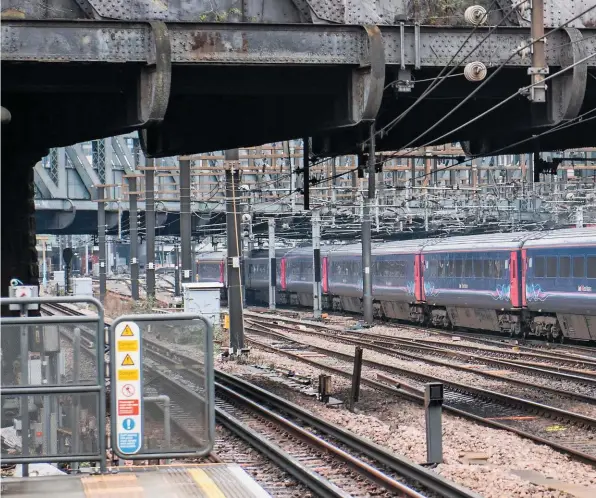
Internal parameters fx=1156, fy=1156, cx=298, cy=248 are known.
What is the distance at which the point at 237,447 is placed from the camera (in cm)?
1487

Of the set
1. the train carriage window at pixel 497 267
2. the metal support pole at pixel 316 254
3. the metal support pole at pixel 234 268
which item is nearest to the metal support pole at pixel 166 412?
the metal support pole at pixel 234 268

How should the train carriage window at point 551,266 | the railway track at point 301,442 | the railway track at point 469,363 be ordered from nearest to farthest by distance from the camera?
1. the railway track at point 301,442
2. the railway track at point 469,363
3. the train carriage window at point 551,266

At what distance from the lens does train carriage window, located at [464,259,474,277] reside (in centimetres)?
3554

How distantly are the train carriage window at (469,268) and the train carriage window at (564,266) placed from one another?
244 inches

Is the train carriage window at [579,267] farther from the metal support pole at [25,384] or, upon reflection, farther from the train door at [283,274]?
the train door at [283,274]

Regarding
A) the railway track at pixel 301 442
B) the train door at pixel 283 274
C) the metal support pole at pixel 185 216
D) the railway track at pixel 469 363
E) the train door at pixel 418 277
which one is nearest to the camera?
the railway track at pixel 301 442

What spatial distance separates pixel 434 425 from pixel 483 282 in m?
22.3

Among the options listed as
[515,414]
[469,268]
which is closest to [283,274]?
[469,268]

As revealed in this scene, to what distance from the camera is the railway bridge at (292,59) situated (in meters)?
14.3

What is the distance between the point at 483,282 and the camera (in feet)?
113

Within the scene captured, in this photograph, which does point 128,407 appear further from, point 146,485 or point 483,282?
point 483,282

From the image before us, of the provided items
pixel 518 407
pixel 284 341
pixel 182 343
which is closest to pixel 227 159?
pixel 284 341

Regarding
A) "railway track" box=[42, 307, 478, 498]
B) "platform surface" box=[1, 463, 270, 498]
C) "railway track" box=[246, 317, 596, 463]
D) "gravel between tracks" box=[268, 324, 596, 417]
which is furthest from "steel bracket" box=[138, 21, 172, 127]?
"gravel between tracks" box=[268, 324, 596, 417]

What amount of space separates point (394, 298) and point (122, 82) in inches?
1132
